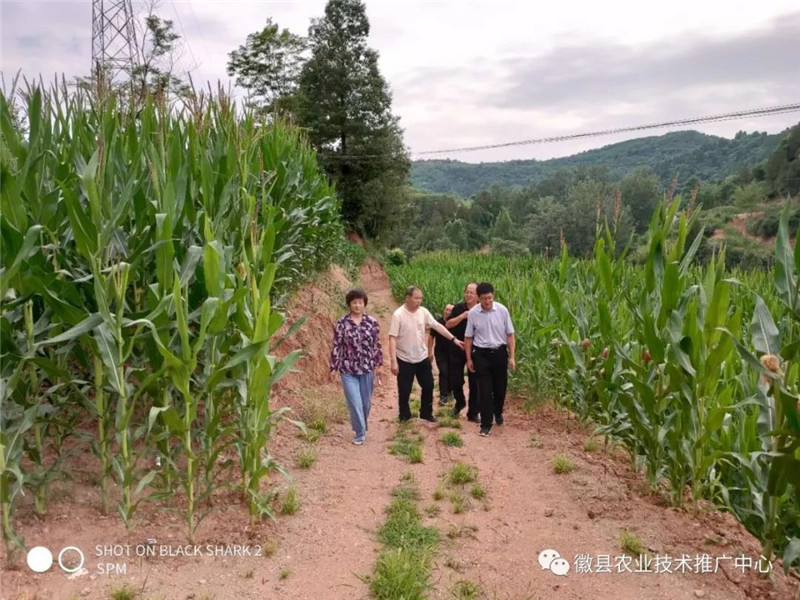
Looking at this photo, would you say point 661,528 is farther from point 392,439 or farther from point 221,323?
point 221,323

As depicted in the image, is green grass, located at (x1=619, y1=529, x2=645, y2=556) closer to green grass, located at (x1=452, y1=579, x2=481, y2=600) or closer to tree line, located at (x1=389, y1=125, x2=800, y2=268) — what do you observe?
green grass, located at (x1=452, y1=579, x2=481, y2=600)

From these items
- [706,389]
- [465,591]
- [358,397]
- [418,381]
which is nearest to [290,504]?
[465,591]

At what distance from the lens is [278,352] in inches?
274

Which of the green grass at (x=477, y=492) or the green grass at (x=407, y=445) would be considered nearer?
the green grass at (x=477, y=492)

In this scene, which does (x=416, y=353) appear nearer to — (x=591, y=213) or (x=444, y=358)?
(x=444, y=358)

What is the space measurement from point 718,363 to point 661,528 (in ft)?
4.04

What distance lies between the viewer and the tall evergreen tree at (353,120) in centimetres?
2709

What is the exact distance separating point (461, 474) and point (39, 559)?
3.09 m

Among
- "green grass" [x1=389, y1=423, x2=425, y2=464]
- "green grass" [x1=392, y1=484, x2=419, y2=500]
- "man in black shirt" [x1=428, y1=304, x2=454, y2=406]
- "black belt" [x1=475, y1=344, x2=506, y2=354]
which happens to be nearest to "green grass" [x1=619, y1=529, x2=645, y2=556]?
"green grass" [x1=392, y1=484, x2=419, y2=500]

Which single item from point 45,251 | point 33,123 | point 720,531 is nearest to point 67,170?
point 33,123

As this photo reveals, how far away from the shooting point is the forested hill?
74.3 meters

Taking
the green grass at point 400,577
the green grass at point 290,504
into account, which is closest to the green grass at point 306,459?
the green grass at point 290,504

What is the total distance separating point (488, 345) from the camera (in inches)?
240

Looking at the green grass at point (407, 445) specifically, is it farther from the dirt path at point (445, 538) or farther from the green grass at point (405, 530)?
the green grass at point (405, 530)
